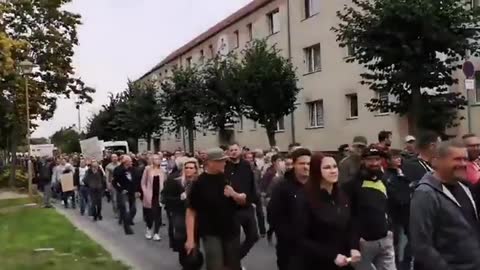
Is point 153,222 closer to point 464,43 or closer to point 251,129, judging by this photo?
point 464,43

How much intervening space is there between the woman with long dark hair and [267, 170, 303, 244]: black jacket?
2.09 ft

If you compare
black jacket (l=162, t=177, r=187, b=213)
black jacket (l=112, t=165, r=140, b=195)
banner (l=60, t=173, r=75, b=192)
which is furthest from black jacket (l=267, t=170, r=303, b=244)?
banner (l=60, t=173, r=75, b=192)

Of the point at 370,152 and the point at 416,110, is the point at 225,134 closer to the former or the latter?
the point at 416,110

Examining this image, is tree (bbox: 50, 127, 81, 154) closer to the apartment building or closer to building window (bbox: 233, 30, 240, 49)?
building window (bbox: 233, 30, 240, 49)

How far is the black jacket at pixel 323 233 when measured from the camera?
621cm

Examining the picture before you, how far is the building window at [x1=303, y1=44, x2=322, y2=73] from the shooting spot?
1387 inches

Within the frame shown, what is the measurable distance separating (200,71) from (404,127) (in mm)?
16238

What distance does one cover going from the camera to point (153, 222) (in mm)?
16422

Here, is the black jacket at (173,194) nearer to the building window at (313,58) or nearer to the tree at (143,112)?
the building window at (313,58)

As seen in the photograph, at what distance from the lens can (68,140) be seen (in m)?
96.1

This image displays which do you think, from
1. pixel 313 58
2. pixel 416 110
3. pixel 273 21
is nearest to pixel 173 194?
pixel 416 110

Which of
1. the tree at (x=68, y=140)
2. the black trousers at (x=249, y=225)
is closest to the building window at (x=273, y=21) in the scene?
the black trousers at (x=249, y=225)

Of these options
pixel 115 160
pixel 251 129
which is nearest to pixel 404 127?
pixel 115 160

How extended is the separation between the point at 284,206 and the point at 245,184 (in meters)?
4.15
